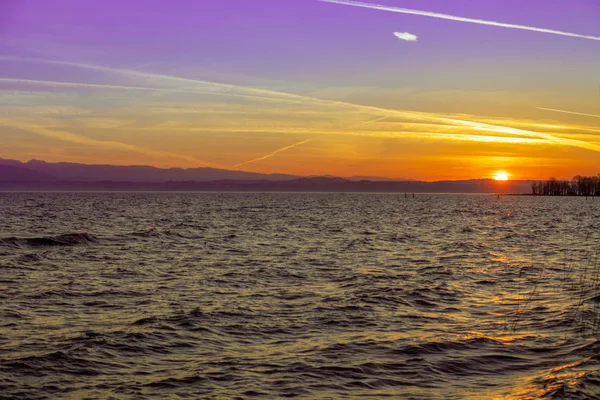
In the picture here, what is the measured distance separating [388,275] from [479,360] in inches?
610

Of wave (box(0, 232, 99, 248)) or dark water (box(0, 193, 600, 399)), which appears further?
wave (box(0, 232, 99, 248))

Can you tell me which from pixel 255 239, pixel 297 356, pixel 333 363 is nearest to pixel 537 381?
pixel 333 363

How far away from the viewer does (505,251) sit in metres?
44.9

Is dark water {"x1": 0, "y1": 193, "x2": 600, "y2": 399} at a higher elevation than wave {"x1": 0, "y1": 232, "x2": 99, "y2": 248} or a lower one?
higher

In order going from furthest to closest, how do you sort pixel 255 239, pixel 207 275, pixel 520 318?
pixel 255 239
pixel 207 275
pixel 520 318

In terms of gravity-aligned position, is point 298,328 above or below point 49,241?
above

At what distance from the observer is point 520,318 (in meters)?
20.4

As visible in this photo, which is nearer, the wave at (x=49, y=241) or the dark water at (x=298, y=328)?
the dark water at (x=298, y=328)

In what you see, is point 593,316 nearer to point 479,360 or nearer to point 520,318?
point 520,318

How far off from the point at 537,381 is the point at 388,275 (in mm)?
17366

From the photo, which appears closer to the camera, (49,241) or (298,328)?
(298,328)

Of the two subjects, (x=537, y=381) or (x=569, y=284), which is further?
(x=569, y=284)

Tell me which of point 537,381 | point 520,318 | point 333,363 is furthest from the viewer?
point 520,318

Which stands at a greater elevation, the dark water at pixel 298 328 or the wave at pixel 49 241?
the dark water at pixel 298 328
